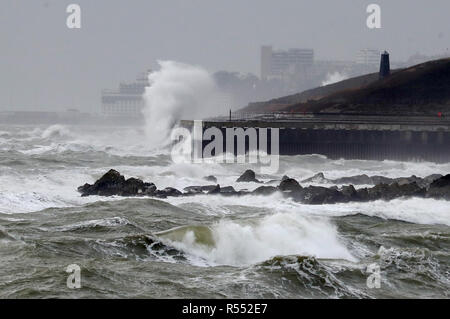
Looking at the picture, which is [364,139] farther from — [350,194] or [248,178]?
[350,194]

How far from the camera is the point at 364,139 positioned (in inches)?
2293

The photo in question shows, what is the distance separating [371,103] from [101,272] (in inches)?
2374

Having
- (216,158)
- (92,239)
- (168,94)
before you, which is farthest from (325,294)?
(168,94)

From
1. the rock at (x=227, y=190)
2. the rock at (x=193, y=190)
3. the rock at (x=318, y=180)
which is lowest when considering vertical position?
the rock at (x=318, y=180)

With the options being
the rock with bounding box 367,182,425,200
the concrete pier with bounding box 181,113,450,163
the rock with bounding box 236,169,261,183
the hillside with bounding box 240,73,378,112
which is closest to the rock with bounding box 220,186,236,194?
the rock with bounding box 236,169,261,183

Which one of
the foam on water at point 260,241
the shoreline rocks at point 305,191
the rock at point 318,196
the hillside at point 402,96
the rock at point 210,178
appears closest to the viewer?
the foam on water at point 260,241

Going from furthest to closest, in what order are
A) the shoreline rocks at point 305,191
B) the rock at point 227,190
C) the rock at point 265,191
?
the rock at point 227,190 → the rock at point 265,191 → the shoreline rocks at point 305,191

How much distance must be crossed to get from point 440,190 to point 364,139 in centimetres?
2678

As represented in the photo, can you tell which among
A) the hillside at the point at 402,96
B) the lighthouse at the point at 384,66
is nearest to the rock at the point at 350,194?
the hillside at the point at 402,96

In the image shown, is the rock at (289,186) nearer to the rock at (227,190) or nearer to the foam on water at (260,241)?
the rock at (227,190)

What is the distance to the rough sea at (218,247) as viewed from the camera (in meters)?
16.8

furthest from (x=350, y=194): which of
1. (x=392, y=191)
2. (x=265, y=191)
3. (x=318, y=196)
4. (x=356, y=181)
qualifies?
(x=356, y=181)

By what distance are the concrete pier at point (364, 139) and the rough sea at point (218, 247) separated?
85.9ft

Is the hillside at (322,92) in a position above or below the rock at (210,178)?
above
